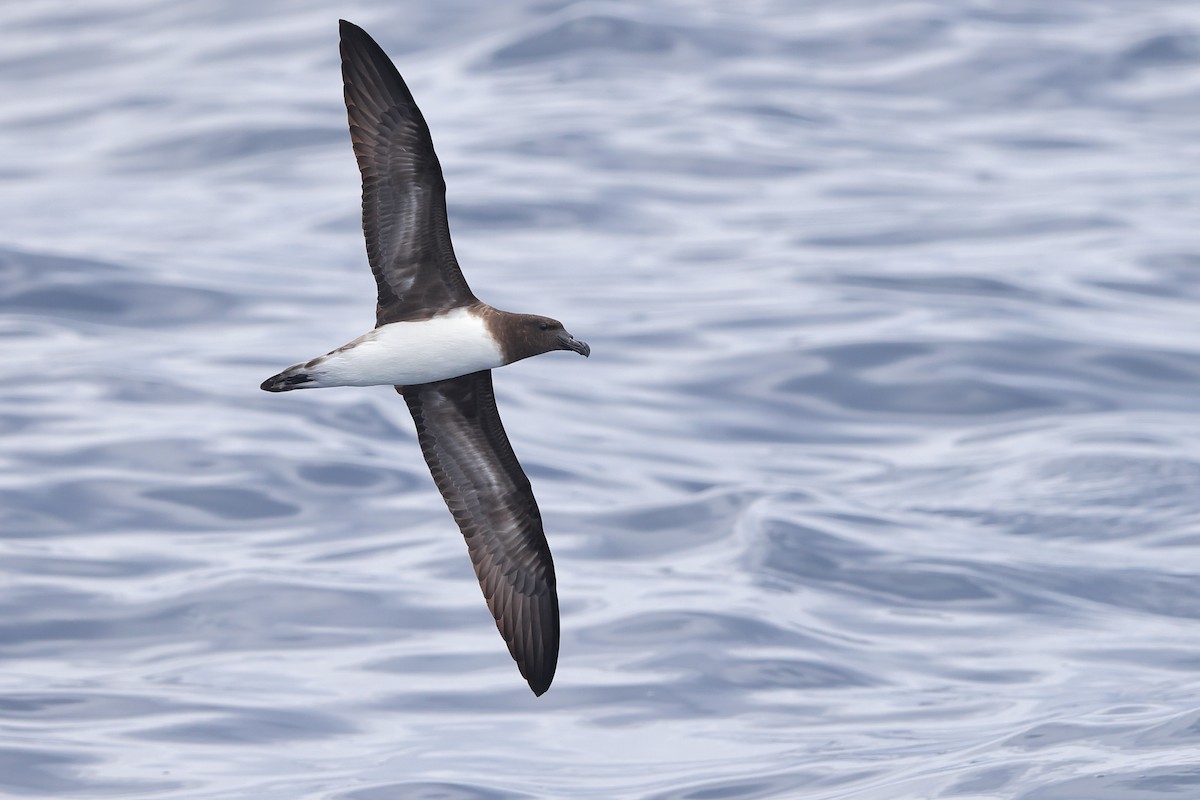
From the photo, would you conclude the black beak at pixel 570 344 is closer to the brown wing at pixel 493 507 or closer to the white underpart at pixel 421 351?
the white underpart at pixel 421 351

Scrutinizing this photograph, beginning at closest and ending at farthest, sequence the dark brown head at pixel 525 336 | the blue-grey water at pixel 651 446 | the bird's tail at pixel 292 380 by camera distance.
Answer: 1. the bird's tail at pixel 292 380
2. the dark brown head at pixel 525 336
3. the blue-grey water at pixel 651 446

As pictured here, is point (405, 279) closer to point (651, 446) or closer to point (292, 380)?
point (292, 380)

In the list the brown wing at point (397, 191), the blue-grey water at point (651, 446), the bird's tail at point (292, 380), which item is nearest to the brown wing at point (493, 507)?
the brown wing at point (397, 191)

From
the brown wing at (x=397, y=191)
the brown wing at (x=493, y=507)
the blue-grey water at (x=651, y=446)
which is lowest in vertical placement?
the blue-grey water at (x=651, y=446)

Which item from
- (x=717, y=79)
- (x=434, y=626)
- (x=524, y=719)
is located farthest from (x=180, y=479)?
(x=717, y=79)

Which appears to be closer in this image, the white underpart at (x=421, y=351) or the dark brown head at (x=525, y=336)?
the white underpart at (x=421, y=351)

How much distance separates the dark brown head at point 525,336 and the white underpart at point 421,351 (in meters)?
0.06

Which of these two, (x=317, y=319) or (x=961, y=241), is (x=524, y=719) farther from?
(x=961, y=241)

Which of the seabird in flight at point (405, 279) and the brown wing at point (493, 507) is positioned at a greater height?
the seabird in flight at point (405, 279)

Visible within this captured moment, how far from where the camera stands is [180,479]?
68.5ft

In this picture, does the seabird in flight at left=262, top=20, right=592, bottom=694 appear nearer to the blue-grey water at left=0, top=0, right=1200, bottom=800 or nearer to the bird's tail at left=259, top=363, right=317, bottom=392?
the bird's tail at left=259, top=363, right=317, bottom=392

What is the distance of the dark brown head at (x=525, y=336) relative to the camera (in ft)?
35.4

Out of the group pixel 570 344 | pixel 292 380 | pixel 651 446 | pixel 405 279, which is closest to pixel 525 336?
pixel 570 344

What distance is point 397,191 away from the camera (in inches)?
422
